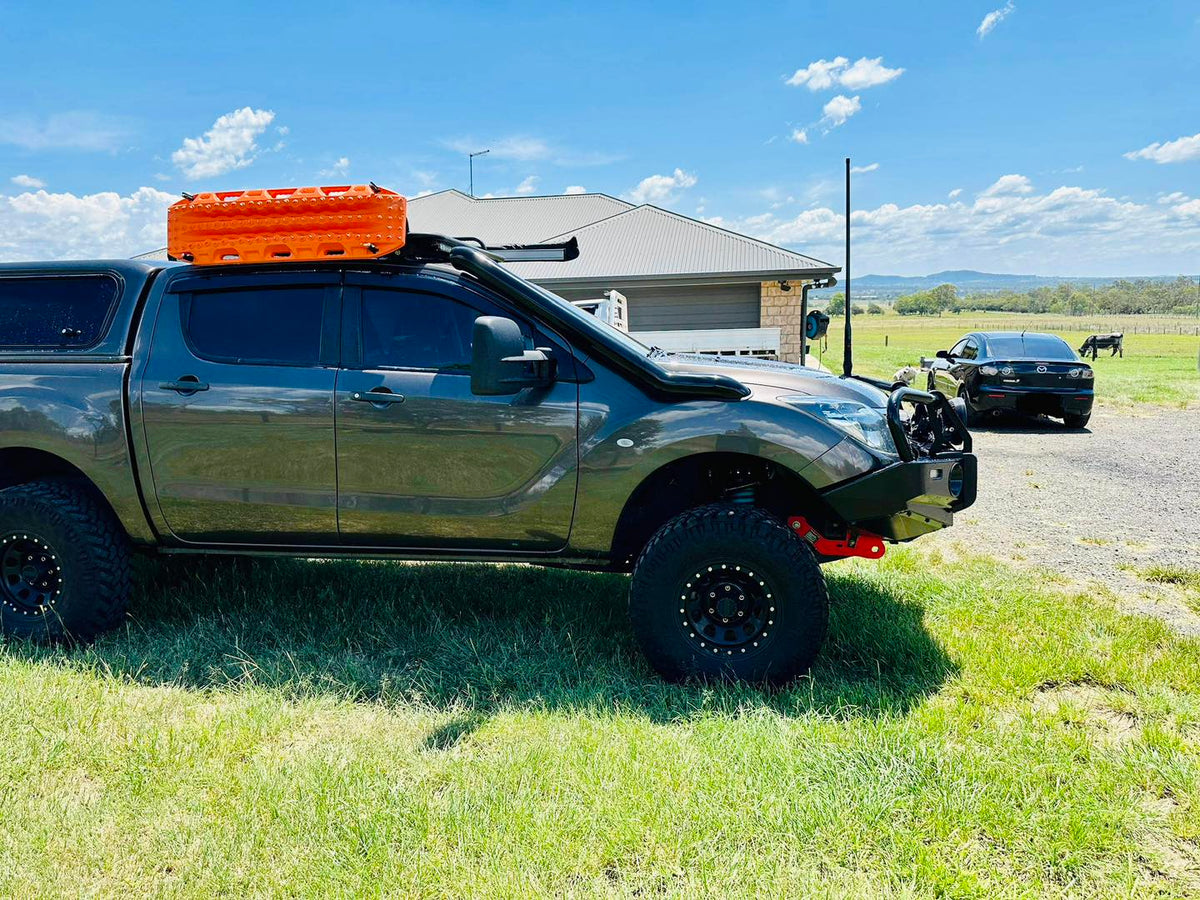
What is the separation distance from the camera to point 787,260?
15102mm

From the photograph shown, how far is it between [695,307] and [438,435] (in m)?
12.2

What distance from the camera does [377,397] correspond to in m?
3.96

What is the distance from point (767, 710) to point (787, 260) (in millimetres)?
12690

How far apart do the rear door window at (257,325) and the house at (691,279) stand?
33.6 ft

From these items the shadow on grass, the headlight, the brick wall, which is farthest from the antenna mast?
the headlight

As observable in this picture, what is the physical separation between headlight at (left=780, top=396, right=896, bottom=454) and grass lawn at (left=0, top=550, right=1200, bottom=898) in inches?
40.3

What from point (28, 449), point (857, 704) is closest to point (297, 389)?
point (28, 449)

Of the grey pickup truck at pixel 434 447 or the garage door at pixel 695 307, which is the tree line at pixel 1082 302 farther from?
the grey pickup truck at pixel 434 447

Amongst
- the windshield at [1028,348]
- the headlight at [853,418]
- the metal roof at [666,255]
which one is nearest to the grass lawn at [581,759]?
the headlight at [853,418]

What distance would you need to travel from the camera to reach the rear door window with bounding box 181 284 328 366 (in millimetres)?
4133

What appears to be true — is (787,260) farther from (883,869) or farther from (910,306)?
(910,306)

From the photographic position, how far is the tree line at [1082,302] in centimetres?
13375

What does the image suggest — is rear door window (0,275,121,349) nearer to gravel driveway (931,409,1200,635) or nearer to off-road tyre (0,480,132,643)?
off-road tyre (0,480,132,643)

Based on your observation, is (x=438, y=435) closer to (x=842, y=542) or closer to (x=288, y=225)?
(x=288, y=225)
